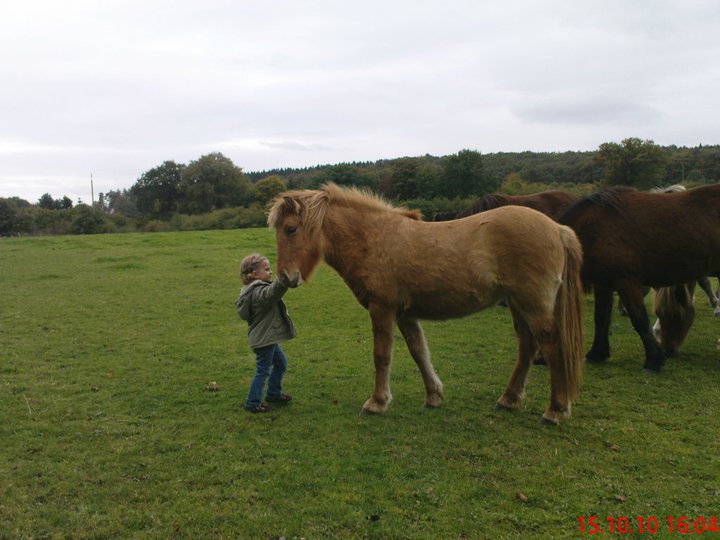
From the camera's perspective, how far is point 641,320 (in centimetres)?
636

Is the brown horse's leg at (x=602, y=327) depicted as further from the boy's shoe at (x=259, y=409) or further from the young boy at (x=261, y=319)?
the boy's shoe at (x=259, y=409)

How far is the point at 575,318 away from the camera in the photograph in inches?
189

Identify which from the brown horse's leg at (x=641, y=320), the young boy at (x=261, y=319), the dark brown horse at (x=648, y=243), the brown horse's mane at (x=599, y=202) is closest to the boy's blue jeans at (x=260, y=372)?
the young boy at (x=261, y=319)

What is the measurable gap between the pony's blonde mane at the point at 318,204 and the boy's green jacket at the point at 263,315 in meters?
0.70

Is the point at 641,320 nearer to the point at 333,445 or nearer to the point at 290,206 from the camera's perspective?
the point at 333,445

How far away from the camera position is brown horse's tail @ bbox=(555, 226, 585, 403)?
4727mm

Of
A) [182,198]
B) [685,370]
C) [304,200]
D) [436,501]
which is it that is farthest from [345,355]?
[182,198]

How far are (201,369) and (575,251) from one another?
4.94m

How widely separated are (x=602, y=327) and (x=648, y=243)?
1.33m

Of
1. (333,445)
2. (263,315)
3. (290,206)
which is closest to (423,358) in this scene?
(333,445)

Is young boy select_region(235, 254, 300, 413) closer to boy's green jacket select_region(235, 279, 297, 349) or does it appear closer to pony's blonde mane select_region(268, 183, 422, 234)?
boy's green jacket select_region(235, 279, 297, 349)

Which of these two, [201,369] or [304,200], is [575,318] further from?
[201,369]

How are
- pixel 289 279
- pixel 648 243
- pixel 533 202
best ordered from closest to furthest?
pixel 289 279
pixel 648 243
pixel 533 202

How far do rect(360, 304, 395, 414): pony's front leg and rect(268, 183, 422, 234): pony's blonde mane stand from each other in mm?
1058
